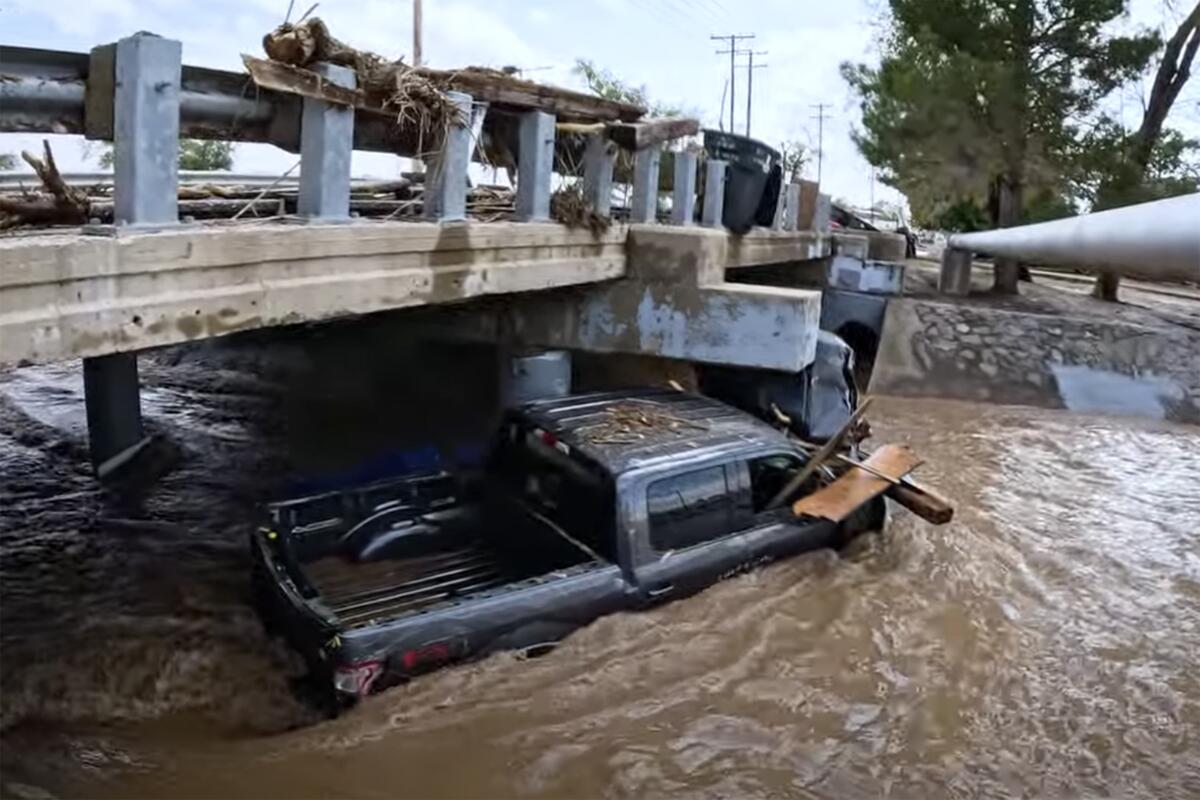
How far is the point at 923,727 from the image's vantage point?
4.98m

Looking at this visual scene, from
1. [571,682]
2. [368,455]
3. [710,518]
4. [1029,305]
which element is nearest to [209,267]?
[571,682]

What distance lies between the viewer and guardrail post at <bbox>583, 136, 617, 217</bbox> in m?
7.22

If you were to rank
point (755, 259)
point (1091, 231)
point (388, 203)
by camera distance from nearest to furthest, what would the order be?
1. point (1091, 231)
2. point (388, 203)
3. point (755, 259)

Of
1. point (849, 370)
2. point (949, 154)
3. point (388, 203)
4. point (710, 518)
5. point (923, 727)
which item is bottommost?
point (923, 727)

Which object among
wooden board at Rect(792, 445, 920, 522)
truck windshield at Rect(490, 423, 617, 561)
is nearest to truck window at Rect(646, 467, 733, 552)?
truck windshield at Rect(490, 423, 617, 561)

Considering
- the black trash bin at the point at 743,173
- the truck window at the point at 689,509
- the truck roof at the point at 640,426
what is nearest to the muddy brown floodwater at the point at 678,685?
the truck window at the point at 689,509

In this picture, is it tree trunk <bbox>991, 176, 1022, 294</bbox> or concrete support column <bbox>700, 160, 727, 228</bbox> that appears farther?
tree trunk <bbox>991, 176, 1022, 294</bbox>

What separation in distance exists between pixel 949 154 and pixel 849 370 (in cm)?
1211

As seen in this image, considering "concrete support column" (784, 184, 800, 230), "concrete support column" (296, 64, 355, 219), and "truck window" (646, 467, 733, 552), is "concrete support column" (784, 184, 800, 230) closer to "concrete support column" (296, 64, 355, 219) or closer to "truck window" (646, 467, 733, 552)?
"truck window" (646, 467, 733, 552)

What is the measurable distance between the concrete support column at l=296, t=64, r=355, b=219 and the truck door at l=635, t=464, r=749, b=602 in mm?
2127

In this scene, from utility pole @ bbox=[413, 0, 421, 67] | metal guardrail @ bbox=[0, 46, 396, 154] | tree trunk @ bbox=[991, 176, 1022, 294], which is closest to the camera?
metal guardrail @ bbox=[0, 46, 396, 154]

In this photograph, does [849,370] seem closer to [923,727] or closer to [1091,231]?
[923,727]

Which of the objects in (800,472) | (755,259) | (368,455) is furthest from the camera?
(755,259)

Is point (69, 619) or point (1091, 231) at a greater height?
point (1091, 231)
